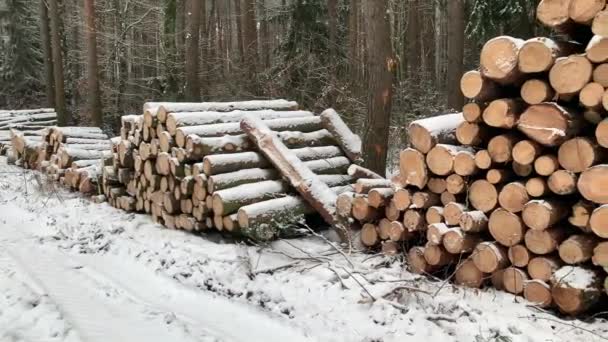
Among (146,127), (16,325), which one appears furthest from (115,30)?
(16,325)

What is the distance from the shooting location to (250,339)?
4332 millimetres

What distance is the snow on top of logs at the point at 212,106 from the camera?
8117 millimetres

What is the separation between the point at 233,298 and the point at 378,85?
4344 mm

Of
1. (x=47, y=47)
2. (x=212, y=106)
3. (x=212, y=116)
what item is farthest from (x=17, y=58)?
(x=212, y=116)

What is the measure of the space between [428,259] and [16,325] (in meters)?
3.83

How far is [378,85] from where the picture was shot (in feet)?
26.8

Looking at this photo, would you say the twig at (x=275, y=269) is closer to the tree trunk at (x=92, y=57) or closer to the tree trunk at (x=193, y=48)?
the tree trunk at (x=193, y=48)

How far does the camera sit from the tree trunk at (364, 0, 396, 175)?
816 cm

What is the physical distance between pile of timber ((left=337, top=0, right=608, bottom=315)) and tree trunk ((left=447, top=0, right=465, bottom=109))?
23.6ft

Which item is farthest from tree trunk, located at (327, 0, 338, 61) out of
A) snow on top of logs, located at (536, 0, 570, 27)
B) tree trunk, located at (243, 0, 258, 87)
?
snow on top of logs, located at (536, 0, 570, 27)

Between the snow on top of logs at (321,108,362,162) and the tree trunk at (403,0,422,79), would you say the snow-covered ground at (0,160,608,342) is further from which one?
the tree trunk at (403,0,422,79)

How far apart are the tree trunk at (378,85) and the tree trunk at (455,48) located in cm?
455

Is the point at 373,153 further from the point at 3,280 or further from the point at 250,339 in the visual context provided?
the point at 3,280

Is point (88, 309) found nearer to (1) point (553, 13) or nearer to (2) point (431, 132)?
(2) point (431, 132)
